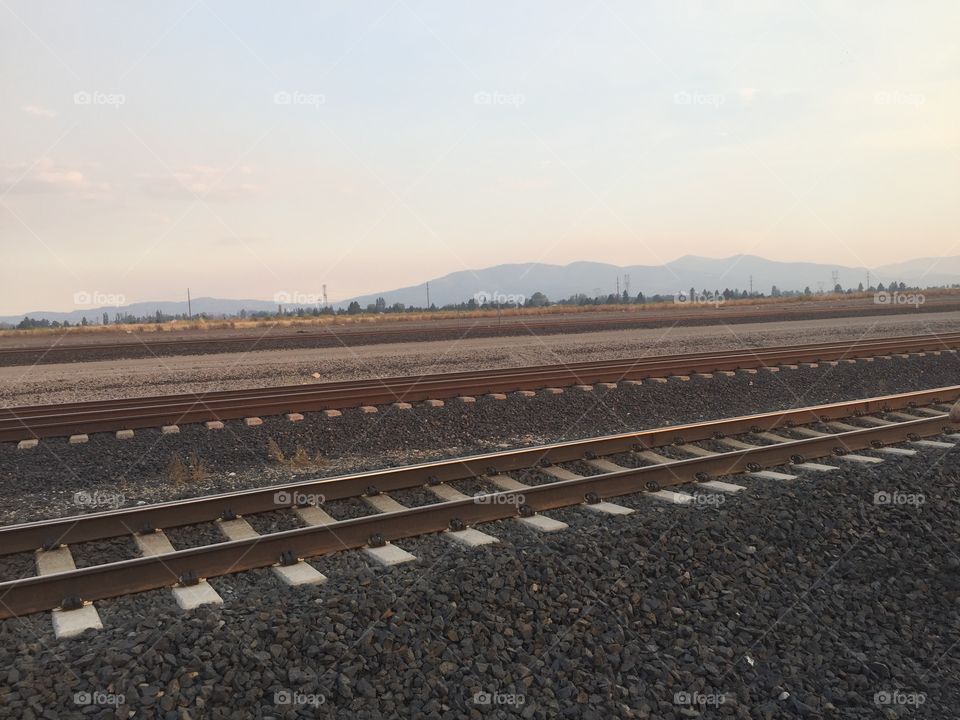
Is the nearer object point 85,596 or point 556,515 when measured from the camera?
point 85,596

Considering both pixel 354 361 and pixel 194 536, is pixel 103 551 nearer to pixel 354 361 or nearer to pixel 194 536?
pixel 194 536

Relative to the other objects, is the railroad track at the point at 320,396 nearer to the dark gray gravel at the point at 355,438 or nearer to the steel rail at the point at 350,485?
the dark gray gravel at the point at 355,438

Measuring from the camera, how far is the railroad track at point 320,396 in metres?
11.9

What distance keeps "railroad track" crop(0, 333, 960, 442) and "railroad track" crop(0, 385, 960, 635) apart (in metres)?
4.08

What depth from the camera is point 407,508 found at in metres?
8.13

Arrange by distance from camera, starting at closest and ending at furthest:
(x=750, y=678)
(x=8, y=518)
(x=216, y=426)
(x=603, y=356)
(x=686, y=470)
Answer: (x=750, y=678) → (x=8, y=518) → (x=686, y=470) → (x=216, y=426) → (x=603, y=356)

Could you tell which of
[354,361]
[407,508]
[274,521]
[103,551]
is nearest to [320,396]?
[274,521]

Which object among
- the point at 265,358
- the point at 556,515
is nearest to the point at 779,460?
the point at 556,515

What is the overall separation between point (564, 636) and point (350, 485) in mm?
3990

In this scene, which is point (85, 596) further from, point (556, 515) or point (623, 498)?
point (623, 498)

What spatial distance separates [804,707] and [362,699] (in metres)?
2.66

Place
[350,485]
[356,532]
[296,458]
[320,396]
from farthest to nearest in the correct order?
[320,396], [296,458], [350,485], [356,532]

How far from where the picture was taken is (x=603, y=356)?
22641 millimetres

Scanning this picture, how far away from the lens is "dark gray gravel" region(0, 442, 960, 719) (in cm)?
456
